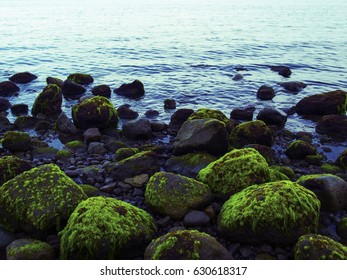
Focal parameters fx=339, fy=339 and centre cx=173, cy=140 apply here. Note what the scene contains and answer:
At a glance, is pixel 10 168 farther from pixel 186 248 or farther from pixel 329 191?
pixel 329 191

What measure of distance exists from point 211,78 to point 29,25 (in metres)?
46.4

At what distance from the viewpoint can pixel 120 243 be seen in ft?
22.5

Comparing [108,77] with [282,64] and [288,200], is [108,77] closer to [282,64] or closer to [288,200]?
[282,64]

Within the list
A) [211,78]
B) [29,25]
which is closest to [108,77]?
[211,78]

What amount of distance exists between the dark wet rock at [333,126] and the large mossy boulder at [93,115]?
9396mm

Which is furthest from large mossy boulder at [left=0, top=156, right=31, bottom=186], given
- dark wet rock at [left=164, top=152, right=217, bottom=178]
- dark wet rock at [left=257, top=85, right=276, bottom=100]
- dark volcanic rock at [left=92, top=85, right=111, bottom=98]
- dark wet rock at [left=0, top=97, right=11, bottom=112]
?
dark wet rock at [left=257, top=85, right=276, bottom=100]

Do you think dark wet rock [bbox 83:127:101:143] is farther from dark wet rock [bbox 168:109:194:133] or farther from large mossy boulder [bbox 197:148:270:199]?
large mossy boulder [bbox 197:148:270:199]

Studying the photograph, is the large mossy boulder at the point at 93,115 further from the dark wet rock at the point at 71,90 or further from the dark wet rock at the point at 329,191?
the dark wet rock at the point at 329,191

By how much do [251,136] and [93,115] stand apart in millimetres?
6696

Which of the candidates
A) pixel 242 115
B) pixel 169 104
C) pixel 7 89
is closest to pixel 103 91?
pixel 169 104

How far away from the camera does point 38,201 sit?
7.84 metres

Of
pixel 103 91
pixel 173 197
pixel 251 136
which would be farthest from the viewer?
pixel 103 91


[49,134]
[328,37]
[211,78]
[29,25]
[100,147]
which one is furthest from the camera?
[29,25]

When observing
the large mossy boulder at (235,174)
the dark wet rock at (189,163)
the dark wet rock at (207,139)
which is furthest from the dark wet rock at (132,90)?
the large mossy boulder at (235,174)
